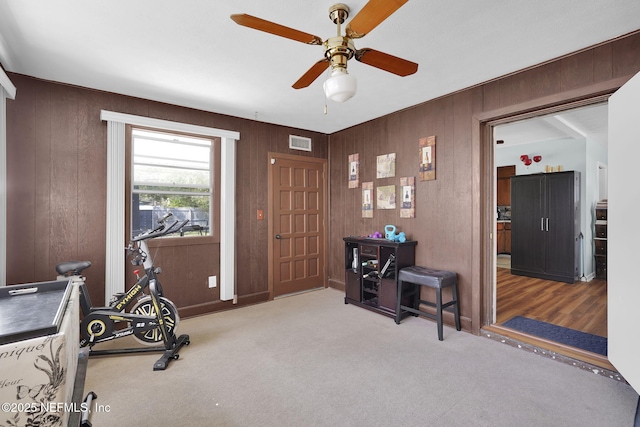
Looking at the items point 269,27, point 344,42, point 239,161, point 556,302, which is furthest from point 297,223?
point 556,302

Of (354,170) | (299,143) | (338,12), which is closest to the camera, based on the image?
(338,12)

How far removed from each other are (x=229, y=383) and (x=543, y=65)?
3.71 m

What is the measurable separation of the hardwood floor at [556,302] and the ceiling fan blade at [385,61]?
284 cm

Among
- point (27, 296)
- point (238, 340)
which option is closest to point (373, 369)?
point (238, 340)

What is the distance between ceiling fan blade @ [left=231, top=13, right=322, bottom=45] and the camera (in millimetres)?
1436

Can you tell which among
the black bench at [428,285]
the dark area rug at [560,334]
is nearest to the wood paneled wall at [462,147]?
Result: the black bench at [428,285]

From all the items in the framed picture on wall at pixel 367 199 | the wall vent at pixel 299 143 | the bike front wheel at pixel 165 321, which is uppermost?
the wall vent at pixel 299 143

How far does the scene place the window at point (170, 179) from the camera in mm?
3424

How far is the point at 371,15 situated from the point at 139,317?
2.89m

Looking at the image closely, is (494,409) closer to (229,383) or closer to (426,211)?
(229,383)

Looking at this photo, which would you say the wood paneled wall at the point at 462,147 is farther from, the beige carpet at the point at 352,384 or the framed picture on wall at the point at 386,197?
the beige carpet at the point at 352,384

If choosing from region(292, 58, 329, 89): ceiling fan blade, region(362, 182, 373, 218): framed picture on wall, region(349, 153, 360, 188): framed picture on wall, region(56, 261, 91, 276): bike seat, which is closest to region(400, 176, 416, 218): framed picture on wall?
region(362, 182, 373, 218): framed picture on wall

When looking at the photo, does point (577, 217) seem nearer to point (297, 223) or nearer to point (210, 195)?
point (297, 223)

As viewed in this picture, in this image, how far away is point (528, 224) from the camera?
5.46m
